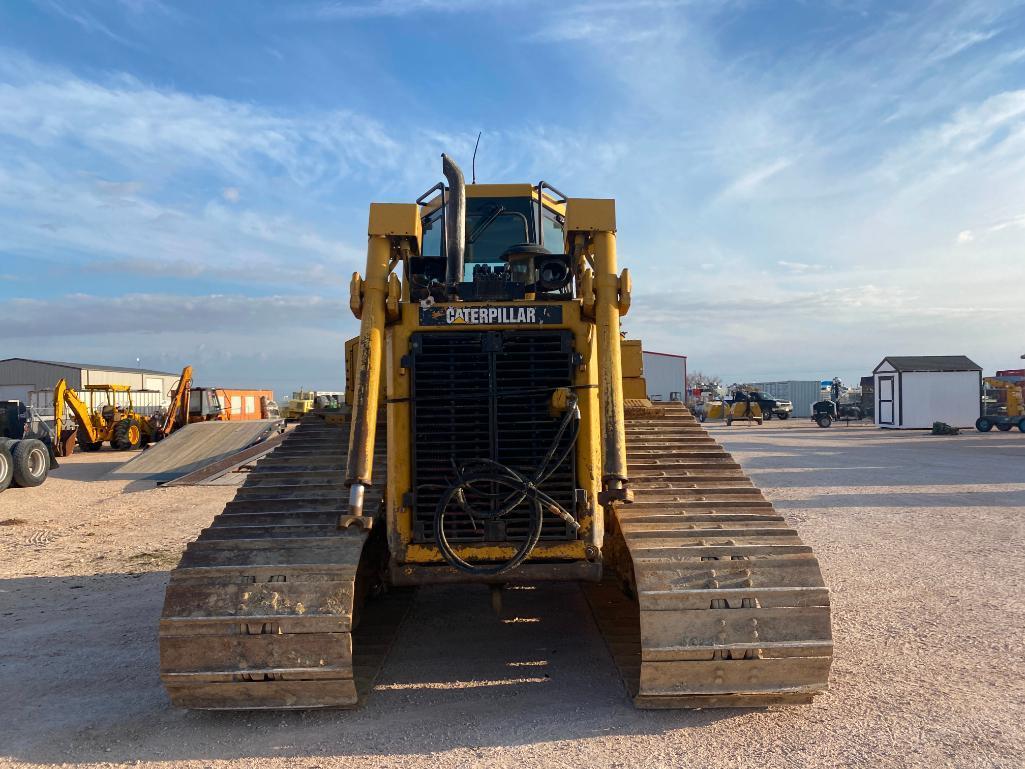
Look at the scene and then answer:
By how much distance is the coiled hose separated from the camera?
16.2 feet

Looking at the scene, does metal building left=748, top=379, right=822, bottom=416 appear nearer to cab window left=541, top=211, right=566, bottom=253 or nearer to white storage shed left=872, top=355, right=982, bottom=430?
white storage shed left=872, top=355, right=982, bottom=430

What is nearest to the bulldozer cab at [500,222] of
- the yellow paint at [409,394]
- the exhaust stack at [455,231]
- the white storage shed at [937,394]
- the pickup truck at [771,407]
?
the exhaust stack at [455,231]

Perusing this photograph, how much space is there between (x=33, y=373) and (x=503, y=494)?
72.9m

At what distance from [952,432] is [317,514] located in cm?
3668

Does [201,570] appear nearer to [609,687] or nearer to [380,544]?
[380,544]

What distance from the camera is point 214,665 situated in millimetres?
4641

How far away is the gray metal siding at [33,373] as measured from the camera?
211 feet

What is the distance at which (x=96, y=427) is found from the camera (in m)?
30.4

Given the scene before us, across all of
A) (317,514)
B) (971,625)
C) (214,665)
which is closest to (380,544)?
(317,514)

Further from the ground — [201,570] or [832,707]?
[201,570]

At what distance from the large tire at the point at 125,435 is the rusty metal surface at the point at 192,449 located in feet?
22.8

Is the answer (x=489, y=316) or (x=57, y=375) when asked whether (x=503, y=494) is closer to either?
(x=489, y=316)

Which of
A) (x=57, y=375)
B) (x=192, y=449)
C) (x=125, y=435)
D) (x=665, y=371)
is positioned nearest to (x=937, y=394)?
(x=665, y=371)

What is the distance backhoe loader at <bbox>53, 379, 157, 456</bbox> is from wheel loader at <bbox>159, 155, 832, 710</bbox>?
1039 inches
